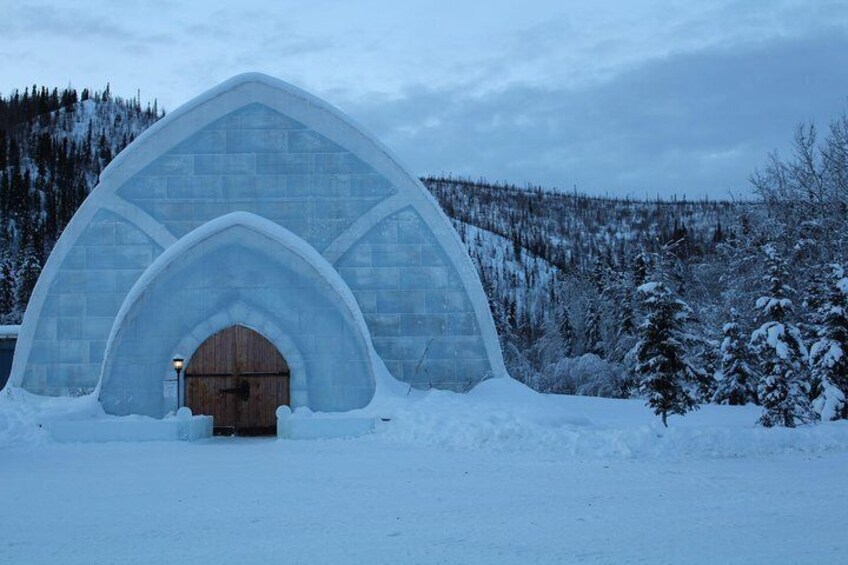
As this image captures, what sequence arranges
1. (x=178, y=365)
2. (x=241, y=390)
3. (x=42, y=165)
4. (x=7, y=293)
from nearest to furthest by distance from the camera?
(x=178, y=365)
(x=241, y=390)
(x=7, y=293)
(x=42, y=165)

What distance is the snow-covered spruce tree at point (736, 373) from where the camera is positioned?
2852 cm

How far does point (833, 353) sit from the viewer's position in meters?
19.9

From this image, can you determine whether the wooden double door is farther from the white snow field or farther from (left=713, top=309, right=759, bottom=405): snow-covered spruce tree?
(left=713, top=309, right=759, bottom=405): snow-covered spruce tree

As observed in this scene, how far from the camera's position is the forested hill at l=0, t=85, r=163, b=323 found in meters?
80.7

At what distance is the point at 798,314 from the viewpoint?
2798 cm

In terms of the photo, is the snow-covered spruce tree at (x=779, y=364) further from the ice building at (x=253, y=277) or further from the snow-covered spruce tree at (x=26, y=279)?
the snow-covered spruce tree at (x=26, y=279)

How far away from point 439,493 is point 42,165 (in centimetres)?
15474

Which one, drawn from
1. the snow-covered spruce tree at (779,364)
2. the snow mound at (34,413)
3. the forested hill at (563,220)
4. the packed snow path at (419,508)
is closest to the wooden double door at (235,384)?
the snow mound at (34,413)

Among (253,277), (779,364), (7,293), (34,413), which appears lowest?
(34,413)

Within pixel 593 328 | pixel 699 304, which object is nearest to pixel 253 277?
pixel 699 304

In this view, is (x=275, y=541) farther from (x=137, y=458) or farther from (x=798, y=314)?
(x=798, y=314)

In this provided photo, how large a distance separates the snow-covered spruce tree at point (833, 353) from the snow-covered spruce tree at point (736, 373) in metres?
7.98

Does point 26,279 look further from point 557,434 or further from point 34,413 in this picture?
point 557,434

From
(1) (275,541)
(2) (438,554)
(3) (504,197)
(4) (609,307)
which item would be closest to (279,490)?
(1) (275,541)
